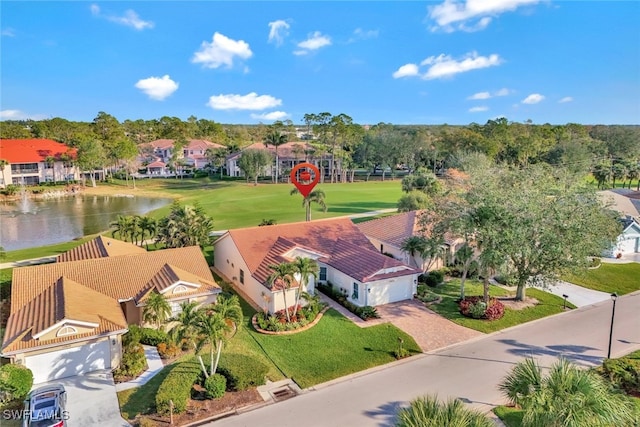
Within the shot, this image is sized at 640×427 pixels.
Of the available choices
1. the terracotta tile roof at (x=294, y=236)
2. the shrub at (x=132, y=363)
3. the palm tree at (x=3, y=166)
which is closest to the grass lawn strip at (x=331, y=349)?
the shrub at (x=132, y=363)

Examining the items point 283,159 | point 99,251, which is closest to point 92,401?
point 99,251

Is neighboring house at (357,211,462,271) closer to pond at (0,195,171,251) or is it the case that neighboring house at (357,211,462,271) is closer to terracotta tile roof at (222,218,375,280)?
terracotta tile roof at (222,218,375,280)

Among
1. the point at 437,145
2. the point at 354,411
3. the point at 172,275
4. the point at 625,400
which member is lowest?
the point at 354,411

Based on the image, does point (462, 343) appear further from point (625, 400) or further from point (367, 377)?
point (625, 400)

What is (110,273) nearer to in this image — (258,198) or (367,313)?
(367,313)

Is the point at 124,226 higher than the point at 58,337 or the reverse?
higher

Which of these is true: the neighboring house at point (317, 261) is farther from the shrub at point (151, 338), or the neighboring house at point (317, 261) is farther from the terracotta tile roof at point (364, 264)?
the shrub at point (151, 338)

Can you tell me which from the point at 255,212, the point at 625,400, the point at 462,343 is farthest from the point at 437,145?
the point at 625,400

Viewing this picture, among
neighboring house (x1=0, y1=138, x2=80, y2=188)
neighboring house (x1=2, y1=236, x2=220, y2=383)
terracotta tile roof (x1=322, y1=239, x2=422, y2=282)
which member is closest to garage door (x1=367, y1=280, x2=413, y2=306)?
terracotta tile roof (x1=322, y1=239, x2=422, y2=282)
